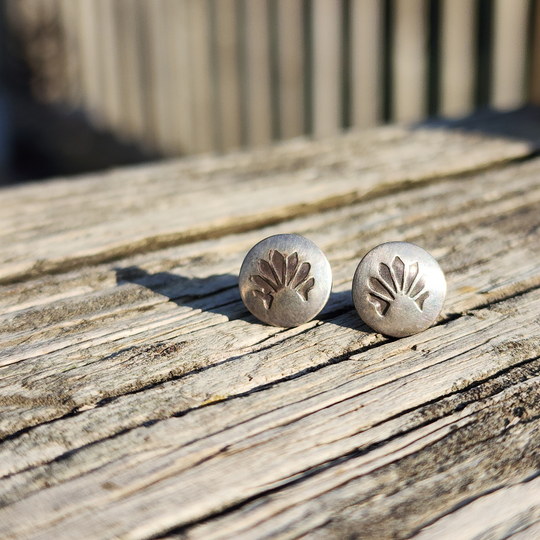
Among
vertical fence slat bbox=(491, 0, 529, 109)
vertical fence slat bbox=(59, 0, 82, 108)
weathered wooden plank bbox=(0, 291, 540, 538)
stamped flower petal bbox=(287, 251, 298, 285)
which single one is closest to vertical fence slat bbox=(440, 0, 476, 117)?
vertical fence slat bbox=(491, 0, 529, 109)

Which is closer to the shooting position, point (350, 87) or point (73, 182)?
point (73, 182)

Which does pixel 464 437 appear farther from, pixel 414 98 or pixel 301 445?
pixel 414 98

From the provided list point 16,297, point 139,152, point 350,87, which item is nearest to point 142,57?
point 139,152

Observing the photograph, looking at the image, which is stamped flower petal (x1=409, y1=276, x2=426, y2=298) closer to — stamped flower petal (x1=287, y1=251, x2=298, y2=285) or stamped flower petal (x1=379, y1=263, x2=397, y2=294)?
stamped flower petal (x1=379, y1=263, x2=397, y2=294)

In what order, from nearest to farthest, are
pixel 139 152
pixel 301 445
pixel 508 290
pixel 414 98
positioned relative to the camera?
pixel 301 445 < pixel 508 290 < pixel 414 98 < pixel 139 152

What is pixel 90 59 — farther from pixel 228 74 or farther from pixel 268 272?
pixel 268 272

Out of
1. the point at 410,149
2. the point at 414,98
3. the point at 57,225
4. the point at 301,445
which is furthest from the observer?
the point at 414,98

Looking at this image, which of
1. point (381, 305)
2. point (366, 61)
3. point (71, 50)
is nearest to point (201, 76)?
point (366, 61)
